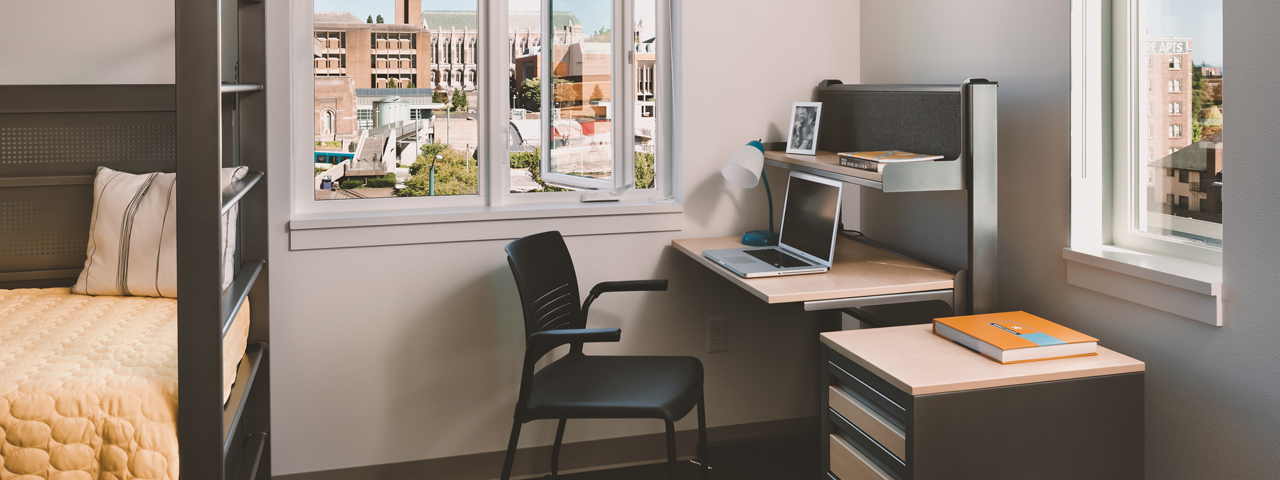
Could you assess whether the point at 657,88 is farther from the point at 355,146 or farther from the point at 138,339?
the point at 138,339

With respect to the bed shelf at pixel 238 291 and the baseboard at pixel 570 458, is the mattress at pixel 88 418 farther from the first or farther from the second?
the baseboard at pixel 570 458

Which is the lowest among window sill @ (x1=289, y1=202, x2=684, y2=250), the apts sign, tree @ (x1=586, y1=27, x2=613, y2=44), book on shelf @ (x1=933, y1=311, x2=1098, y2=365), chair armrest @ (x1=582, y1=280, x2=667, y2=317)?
book on shelf @ (x1=933, y1=311, x2=1098, y2=365)

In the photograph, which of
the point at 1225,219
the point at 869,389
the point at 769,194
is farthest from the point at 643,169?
the point at 1225,219

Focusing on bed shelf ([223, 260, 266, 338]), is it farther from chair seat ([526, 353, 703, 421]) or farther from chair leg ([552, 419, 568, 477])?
chair leg ([552, 419, 568, 477])

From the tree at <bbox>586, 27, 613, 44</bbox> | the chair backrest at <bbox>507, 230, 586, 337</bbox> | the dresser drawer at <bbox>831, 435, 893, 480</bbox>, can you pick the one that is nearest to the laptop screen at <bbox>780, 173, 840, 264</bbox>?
the dresser drawer at <bbox>831, 435, 893, 480</bbox>

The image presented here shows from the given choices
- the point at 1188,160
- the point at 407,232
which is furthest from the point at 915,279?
the point at 407,232

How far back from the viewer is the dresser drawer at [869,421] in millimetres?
1548

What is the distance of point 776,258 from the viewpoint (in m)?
2.34

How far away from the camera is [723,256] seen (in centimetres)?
237

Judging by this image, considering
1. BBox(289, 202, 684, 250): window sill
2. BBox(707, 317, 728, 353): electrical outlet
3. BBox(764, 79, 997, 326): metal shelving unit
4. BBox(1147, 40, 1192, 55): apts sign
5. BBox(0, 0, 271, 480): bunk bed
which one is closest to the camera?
BBox(0, 0, 271, 480): bunk bed

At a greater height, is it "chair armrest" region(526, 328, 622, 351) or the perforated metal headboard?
the perforated metal headboard

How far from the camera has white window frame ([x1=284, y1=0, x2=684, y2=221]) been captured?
95.6 inches

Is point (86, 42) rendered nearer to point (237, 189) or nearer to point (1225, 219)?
point (237, 189)

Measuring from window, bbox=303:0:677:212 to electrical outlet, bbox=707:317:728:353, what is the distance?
469 mm
